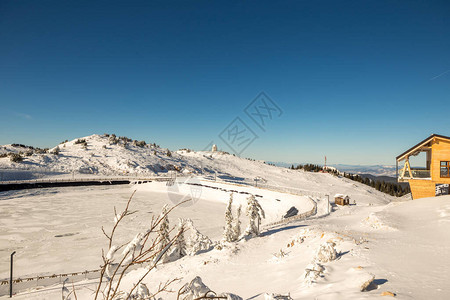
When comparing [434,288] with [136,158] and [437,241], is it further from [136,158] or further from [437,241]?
[136,158]

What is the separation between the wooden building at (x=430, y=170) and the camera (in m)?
20.1

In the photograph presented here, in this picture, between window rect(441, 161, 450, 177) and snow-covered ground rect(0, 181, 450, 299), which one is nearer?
snow-covered ground rect(0, 181, 450, 299)

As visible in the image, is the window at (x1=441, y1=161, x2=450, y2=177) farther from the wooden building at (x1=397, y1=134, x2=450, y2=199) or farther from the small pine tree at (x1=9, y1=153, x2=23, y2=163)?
the small pine tree at (x1=9, y1=153, x2=23, y2=163)

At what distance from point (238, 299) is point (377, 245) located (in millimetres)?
10584

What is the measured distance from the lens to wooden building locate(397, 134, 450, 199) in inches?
791

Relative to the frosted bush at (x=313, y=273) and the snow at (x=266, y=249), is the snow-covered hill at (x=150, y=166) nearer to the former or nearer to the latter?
the snow at (x=266, y=249)

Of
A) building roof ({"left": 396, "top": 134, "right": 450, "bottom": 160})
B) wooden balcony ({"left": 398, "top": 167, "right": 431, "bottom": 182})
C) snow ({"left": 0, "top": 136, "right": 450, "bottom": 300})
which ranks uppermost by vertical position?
building roof ({"left": 396, "top": 134, "right": 450, "bottom": 160})

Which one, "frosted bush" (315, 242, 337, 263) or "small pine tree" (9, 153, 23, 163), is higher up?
"small pine tree" (9, 153, 23, 163)

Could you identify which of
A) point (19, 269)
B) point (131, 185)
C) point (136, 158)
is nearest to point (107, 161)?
point (136, 158)

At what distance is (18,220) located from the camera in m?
24.1

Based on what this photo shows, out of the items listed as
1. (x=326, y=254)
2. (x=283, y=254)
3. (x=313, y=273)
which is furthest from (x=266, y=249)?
(x=313, y=273)

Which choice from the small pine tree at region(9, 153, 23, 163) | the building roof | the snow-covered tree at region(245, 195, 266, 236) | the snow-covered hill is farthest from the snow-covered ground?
the snow-covered hill

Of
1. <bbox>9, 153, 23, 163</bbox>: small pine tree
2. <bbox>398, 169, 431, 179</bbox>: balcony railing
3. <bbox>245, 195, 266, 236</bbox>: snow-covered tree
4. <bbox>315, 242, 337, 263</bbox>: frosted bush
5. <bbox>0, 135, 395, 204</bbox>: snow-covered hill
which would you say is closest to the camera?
<bbox>315, 242, 337, 263</bbox>: frosted bush

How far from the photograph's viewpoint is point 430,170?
20969 mm
